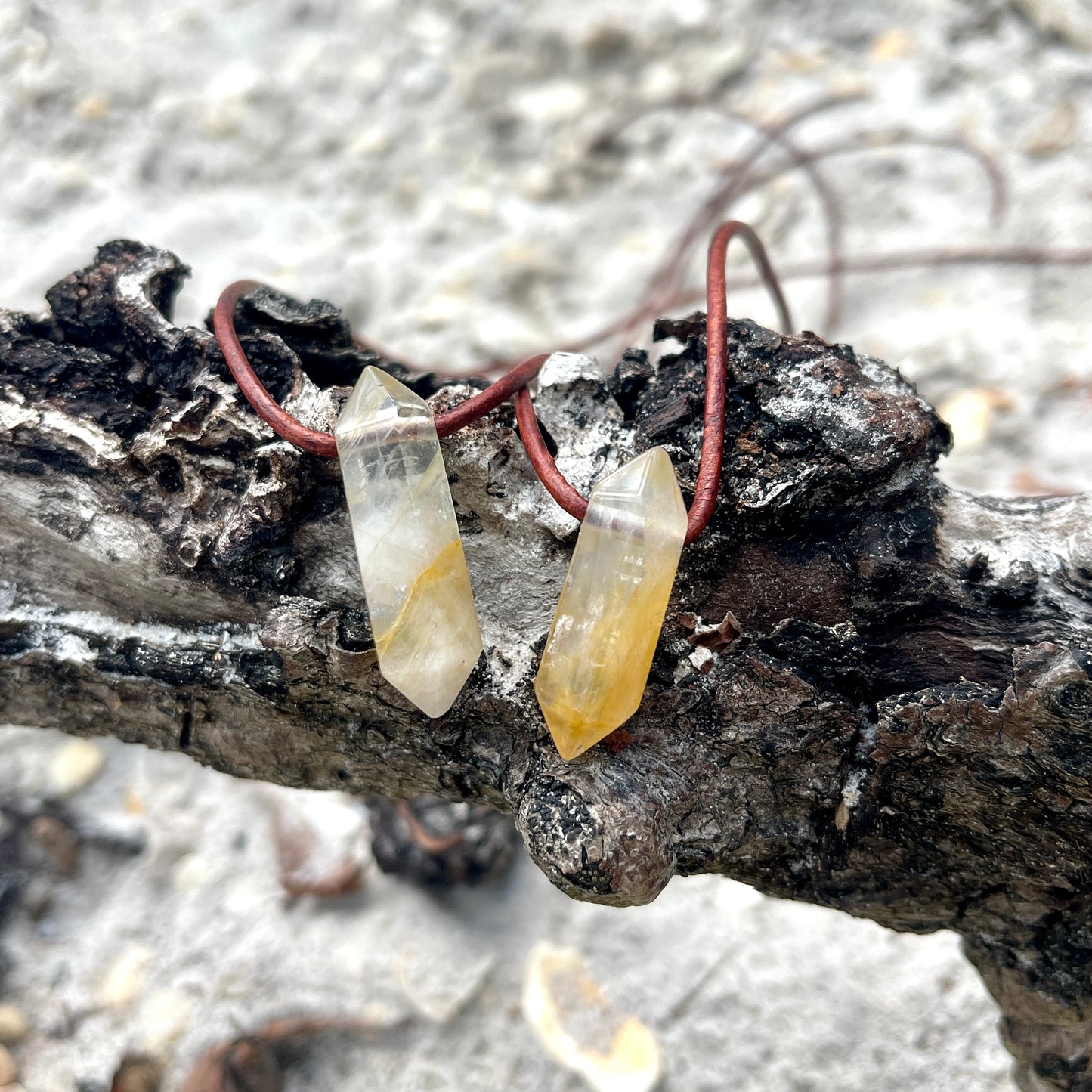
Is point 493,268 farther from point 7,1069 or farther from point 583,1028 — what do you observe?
point 7,1069

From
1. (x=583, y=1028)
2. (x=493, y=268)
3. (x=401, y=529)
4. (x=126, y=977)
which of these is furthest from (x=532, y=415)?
(x=493, y=268)

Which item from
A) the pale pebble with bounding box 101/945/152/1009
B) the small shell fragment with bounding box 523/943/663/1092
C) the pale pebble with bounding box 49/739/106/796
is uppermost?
the pale pebble with bounding box 49/739/106/796

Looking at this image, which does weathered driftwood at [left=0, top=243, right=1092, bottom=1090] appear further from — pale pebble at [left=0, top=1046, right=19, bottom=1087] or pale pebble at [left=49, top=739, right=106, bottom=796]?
pale pebble at [left=49, top=739, right=106, bottom=796]

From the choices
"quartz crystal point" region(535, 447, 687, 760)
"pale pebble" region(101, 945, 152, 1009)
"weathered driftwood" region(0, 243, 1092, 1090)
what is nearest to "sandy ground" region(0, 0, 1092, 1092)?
"pale pebble" region(101, 945, 152, 1009)

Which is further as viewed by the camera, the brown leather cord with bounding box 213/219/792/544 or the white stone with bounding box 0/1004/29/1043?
the white stone with bounding box 0/1004/29/1043

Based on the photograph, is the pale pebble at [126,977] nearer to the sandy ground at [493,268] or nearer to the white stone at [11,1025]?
the sandy ground at [493,268]

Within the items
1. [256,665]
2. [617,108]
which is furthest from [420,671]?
[617,108]
